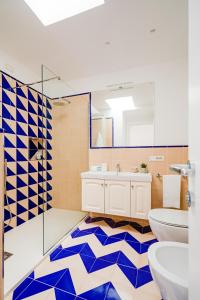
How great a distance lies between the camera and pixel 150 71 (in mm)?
2381

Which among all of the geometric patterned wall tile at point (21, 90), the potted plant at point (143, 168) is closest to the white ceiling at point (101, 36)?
the geometric patterned wall tile at point (21, 90)

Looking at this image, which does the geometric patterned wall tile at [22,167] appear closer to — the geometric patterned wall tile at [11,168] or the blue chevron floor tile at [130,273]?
the geometric patterned wall tile at [11,168]

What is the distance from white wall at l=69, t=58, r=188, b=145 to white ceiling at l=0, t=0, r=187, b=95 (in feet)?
0.41

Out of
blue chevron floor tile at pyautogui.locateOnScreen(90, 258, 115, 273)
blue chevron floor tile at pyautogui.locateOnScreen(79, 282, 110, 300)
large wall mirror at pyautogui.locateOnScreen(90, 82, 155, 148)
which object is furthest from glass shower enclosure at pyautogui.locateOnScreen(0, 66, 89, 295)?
blue chevron floor tile at pyautogui.locateOnScreen(79, 282, 110, 300)

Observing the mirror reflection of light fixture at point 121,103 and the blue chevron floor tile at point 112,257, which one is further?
the mirror reflection of light fixture at point 121,103

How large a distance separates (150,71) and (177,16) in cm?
80

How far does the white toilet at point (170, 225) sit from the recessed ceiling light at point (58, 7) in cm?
221

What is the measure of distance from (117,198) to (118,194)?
60 millimetres

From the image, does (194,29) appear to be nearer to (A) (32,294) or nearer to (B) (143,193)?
(B) (143,193)

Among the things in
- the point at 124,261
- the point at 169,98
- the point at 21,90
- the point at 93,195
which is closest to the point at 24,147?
the point at 21,90

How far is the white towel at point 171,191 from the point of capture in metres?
2.05

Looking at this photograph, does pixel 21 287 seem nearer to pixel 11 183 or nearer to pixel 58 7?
pixel 11 183

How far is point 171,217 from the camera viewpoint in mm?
1627

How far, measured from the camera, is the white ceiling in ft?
5.03
